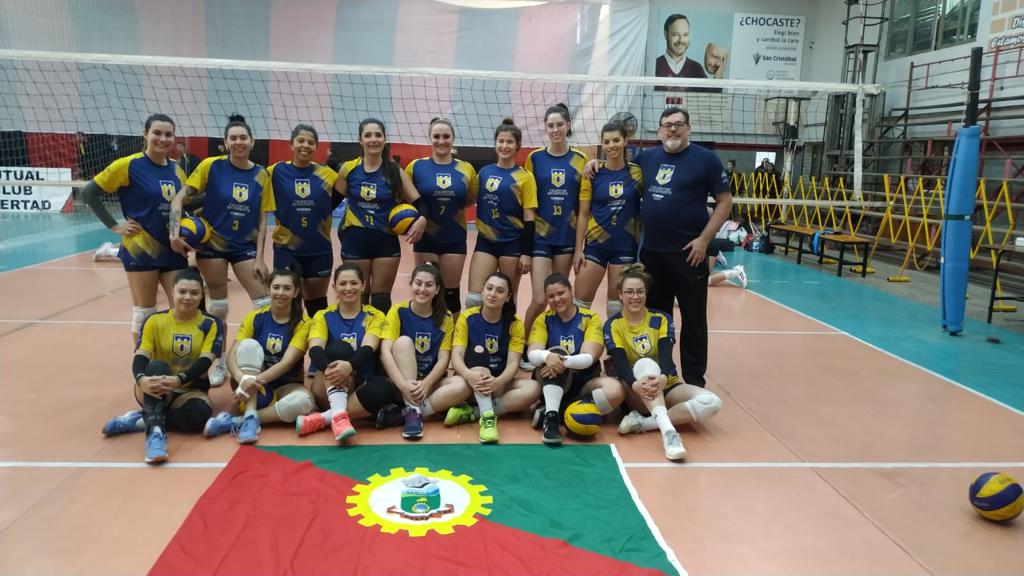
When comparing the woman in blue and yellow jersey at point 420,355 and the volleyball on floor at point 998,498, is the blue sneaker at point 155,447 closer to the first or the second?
the woman in blue and yellow jersey at point 420,355

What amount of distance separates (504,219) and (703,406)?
173cm

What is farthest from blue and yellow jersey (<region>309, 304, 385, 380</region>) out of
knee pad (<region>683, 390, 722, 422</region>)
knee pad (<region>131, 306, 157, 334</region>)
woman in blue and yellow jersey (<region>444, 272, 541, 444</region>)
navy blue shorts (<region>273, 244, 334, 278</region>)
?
knee pad (<region>683, 390, 722, 422</region>)

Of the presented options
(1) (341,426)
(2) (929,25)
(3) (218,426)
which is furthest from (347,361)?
(2) (929,25)

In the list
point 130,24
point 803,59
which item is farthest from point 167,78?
point 803,59

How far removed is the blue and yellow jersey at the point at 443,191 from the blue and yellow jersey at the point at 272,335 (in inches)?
44.7

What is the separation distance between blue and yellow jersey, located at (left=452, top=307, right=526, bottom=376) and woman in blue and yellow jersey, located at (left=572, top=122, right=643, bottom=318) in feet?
2.21

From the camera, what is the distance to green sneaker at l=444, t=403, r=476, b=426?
3869 millimetres

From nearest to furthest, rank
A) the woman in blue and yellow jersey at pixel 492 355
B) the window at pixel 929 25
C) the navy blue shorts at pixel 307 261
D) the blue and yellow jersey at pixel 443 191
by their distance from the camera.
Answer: the woman in blue and yellow jersey at pixel 492 355, the navy blue shorts at pixel 307 261, the blue and yellow jersey at pixel 443 191, the window at pixel 929 25

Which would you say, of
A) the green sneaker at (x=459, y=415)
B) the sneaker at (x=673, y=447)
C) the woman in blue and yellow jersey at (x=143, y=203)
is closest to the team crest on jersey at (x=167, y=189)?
the woman in blue and yellow jersey at (x=143, y=203)

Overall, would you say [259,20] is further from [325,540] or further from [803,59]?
[803,59]

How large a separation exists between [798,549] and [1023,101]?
32.5 feet

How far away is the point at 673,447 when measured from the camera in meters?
3.53

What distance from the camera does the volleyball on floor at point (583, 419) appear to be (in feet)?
12.1

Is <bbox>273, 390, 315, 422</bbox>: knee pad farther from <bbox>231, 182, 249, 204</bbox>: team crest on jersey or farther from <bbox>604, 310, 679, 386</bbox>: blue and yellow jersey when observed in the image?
<bbox>604, 310, 679, 386</bbox>: blue and yellow jersey
